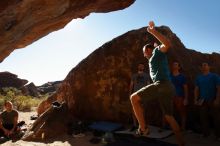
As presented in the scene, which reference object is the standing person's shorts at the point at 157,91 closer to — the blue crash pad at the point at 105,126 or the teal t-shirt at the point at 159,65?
the teal t-shirt at the point at 159,65

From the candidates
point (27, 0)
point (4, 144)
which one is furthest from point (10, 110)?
point (27, 0)

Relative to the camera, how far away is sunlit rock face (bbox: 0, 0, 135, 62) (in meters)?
8.20

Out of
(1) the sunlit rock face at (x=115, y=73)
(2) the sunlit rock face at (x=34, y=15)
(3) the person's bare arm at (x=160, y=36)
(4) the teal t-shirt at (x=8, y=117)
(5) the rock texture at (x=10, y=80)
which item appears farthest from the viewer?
(5) the rock texture at (x=10, y=80)

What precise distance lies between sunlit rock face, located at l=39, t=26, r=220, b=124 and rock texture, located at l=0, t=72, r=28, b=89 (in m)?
34.1

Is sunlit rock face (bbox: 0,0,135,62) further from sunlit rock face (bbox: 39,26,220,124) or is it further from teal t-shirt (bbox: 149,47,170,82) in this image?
teal t-shirt (bbox: 149,47,170,82)

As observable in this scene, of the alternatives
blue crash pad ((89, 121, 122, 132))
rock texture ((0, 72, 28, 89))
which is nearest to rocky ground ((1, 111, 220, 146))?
blue crash pad ((89, 121, 122, 132))

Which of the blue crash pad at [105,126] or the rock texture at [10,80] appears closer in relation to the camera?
the blue crash pad at [105,126]

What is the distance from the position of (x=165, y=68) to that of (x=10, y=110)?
21.6 feet

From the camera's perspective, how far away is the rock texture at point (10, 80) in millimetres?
44844

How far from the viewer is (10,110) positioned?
37.0 ft

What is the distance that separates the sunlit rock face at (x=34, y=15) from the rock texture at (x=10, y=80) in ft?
111

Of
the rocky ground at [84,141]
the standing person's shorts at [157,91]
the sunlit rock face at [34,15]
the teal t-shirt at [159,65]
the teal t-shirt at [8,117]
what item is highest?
the sunlit rock face at [34,15]

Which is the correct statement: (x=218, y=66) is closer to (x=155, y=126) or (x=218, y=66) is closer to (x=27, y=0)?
(x=155, y=126)

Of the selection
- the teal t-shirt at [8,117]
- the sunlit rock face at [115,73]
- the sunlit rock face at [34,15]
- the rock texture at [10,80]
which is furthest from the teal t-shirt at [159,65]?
the rock texture at [10,80]
